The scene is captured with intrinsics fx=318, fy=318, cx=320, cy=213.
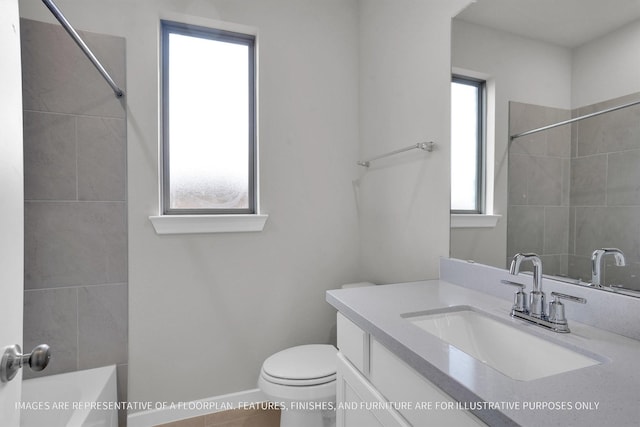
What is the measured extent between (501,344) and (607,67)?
813mm

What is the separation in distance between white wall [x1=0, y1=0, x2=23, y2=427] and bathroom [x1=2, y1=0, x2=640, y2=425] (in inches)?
39.9

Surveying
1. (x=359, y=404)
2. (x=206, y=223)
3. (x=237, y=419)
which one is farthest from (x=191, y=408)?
(x=359, y=404)

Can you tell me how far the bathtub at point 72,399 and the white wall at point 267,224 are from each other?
0.50 ft

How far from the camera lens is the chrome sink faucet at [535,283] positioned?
87cm

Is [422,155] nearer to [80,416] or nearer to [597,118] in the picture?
[597,118]

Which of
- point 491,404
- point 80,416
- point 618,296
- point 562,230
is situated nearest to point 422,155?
point 562,230

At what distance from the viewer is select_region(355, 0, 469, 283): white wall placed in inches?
55.2

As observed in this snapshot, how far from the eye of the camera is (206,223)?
175 cm

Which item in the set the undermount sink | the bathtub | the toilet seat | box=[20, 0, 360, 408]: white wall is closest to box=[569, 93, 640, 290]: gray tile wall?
the undermount sink

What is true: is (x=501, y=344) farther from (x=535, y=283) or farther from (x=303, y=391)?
(x=303, y=391)

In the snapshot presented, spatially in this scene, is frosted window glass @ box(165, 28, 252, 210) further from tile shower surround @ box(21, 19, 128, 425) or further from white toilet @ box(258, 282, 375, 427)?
white toilet @ box(258, 282, 375, 427)

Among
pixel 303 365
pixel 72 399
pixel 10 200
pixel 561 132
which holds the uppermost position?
pixel 561 132

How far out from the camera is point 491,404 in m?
0.51

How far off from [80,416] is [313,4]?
2.38 metres
